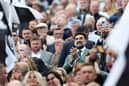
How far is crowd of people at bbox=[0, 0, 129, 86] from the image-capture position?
6.45 meters

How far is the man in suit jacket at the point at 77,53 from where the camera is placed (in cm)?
709

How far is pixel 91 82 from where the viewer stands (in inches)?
240

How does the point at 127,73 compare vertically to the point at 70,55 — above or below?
above

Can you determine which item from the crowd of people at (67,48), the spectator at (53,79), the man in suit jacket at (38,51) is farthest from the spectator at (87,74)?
the man in suit jacket at (38,51)

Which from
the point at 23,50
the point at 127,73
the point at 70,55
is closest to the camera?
the point at 127,73

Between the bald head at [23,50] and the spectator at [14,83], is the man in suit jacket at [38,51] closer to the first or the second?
the bald head at [23,50]

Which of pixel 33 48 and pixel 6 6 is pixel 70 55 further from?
pixel 6 6

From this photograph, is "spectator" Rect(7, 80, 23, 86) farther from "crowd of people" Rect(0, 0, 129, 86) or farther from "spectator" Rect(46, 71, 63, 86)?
"spectator" Rect(46, 71, 63, 86)

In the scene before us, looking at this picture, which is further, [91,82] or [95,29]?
[95,29]

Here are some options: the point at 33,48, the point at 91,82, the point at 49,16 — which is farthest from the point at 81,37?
the point at 49,16

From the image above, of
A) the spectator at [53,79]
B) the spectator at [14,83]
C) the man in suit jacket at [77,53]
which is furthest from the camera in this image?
the man in suit jacket at [77,53]

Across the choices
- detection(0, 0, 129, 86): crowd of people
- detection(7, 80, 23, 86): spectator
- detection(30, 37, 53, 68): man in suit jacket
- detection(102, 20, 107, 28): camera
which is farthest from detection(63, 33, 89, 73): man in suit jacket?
detection(7, 80, 23, 86): spectator

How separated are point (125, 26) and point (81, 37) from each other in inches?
180

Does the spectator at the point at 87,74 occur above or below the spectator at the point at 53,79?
above
